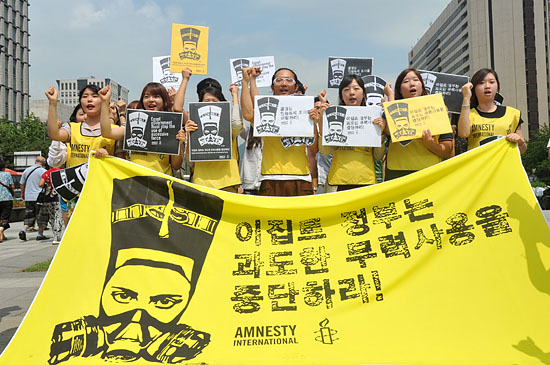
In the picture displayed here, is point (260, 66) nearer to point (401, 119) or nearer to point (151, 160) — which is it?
point (151, 160)

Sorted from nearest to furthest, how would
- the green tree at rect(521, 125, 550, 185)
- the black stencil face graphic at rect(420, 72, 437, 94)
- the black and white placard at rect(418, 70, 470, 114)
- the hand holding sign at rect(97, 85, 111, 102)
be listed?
the hand holding sign at rect(97, 85, 111, 102) → the black and white placard at rect(418, 70, 470, 114) → the black stencil face graphic at rect(420, 72, 437, 94) → the green tree at rect(521, 125, 550, 185)

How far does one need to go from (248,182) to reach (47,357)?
219 centimetres

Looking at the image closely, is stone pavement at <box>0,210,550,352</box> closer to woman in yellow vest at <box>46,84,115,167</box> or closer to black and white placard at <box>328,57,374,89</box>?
woman in yellow vest at <box>46,84,115,167</box>

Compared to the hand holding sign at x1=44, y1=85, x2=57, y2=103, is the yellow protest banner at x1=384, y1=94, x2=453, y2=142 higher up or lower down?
lower down

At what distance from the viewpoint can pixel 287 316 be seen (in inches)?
119

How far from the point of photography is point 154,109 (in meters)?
4.18

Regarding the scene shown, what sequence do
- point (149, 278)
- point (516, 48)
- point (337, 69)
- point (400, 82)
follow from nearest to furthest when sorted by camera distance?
point (149, 278) → point (400, 82) → point (337, 69) → point (516, 48)

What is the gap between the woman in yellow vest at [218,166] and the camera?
13.4 feet

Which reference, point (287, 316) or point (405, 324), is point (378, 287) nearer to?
point (405, 324)

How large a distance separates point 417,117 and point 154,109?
2.33 meters

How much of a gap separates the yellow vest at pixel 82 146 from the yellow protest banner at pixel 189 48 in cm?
115

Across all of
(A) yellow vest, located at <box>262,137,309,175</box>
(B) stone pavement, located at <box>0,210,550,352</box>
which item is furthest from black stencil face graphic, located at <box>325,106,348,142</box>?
(B) stone pavement, located at <box>0,210,550,352</box>

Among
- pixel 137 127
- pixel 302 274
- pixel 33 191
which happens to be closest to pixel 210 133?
pixel 137 127

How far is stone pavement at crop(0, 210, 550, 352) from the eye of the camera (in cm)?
410
